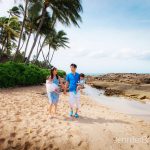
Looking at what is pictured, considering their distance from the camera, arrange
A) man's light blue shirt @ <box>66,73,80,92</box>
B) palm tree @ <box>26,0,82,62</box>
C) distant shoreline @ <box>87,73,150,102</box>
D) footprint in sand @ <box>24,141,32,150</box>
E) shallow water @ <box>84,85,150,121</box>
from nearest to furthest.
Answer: footprint in sand @ <box>24,141,32,150</box> → man's light blue shirt @ <box>66,73,80,92</box> → shallow water @ <box>84,85,150,121</box> → distant shoreline @ <box>87,73,150,102</box> → palm tree @ <box>26,0,82,62</box>

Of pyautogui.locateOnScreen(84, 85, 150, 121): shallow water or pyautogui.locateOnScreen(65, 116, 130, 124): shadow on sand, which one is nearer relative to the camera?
pyautogui.locateOnScreen(65, 116, 130, 124): shadow on sand

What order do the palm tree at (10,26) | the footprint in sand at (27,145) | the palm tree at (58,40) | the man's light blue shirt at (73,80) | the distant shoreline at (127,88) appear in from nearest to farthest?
the footprint in sand at (27,145)
the man's light blue shirt at (73,80)
the distant shoreline at (127,88)
the palm tree at (10,26)
the palm tree at (58,40)

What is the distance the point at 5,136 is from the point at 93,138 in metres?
2.15

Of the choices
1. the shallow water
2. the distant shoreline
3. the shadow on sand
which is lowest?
the shallow water

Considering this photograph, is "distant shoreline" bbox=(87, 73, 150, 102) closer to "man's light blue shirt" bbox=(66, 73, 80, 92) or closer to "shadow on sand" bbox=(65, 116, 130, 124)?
"shadow on sand" bbox=(65, 116, 130, 124)

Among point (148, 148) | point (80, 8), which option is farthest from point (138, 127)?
point (80, 8)

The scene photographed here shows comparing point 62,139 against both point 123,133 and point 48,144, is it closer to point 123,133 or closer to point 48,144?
point 48,144

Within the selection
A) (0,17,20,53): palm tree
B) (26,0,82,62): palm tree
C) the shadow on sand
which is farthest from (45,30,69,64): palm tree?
the shadow on sand

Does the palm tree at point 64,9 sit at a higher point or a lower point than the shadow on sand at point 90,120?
higher

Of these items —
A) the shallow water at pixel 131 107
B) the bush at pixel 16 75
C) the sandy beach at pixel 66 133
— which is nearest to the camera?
the sandy beach at pixel 66 133

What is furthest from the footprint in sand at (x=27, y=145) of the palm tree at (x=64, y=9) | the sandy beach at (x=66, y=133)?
the palm tree at (x=64, y=9)

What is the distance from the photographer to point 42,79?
64.0 feet

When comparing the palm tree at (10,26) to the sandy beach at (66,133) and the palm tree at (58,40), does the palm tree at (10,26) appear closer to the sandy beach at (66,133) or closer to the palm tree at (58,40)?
the palm tree at (58,40)

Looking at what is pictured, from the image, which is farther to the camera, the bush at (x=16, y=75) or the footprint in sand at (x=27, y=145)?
the bush at (x=16, y=75)
